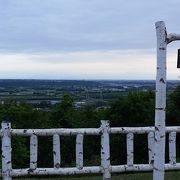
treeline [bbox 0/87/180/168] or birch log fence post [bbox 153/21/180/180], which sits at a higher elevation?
birch log fence post [bbox 153/21/180/180]

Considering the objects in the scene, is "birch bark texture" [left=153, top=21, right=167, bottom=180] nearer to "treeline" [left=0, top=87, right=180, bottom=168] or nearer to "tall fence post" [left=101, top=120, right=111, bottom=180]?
"tall fence post" [left=101, top=120, right=111, bottom=180]

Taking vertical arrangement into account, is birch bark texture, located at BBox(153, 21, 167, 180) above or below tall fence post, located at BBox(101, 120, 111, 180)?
above

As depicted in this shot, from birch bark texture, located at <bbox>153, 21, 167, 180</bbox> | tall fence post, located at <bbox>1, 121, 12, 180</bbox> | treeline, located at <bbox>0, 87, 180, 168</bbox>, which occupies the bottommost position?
treeline, located at <bbox>0, 87, 180, 168</bbox>

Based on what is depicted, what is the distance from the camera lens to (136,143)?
4081 cm

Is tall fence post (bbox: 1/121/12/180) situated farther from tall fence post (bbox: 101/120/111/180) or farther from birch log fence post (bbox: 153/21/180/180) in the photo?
birch log fence post (bbox: 153/21/180/180)

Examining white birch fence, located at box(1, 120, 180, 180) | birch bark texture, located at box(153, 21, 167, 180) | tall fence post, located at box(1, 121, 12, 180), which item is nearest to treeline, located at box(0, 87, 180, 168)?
white birch fence, located at box(1, 120, 180, 180)

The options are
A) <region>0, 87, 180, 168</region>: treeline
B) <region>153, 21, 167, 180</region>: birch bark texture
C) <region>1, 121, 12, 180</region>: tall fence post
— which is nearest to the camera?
<region>153, 21, 167, 180</region>: birch bark texture

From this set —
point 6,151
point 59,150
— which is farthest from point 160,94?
point 6,151

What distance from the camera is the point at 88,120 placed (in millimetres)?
61156

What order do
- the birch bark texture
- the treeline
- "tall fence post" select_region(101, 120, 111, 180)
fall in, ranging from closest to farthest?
the birch bark texture, "tall fence post" select_region(101, 120, 111, 180), the treeline

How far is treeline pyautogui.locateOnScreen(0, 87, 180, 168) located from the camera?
141 feet

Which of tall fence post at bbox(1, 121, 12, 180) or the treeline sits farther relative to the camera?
the treeline

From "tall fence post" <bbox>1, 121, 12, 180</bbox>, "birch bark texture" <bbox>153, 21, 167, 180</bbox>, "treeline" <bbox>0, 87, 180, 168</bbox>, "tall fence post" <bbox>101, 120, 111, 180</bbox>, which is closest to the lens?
"birch bark texture" <bbox>153, 21, 167, 180</bbox>

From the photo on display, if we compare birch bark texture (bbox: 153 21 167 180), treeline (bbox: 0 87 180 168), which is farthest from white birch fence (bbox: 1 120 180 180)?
treeline (bbox: 0 87 180 168)
